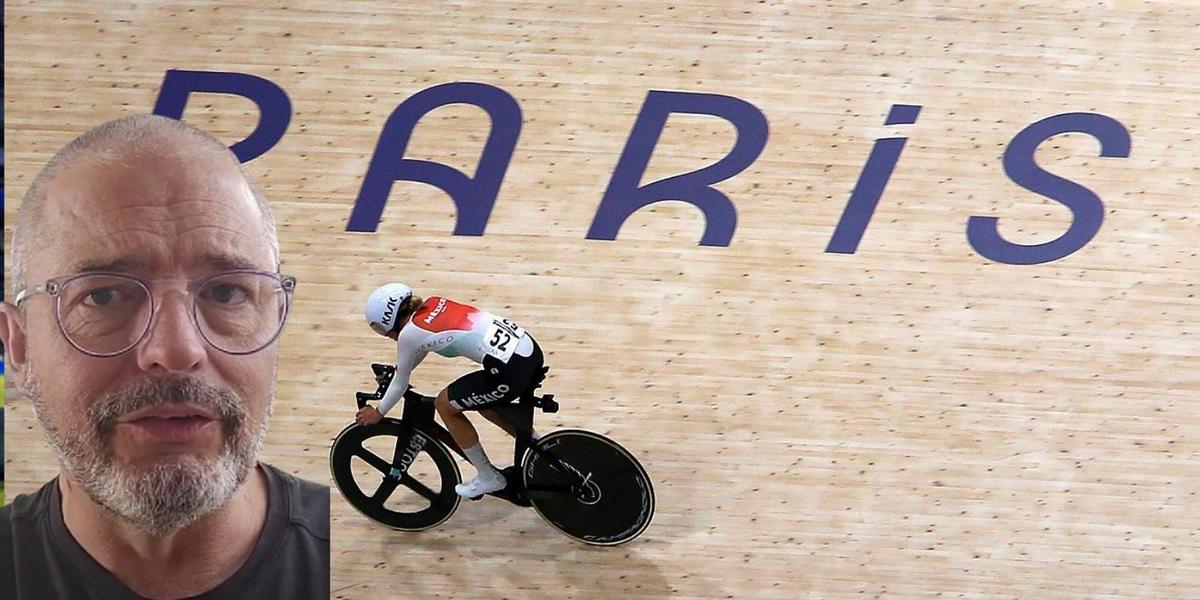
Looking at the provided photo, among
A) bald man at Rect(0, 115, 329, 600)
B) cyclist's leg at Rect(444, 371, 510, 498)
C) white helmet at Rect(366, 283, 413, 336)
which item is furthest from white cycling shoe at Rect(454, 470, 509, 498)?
bald man at Rect(0, 115, 329, 600)

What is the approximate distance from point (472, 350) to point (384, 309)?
0.30 m

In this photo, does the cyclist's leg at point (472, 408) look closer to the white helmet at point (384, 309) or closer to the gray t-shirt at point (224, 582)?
the white helmet at point (384, 309)

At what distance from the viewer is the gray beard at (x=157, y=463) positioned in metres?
2.07

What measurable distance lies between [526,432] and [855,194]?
1428 mm

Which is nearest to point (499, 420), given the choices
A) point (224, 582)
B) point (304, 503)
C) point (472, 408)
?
point (472, 408)

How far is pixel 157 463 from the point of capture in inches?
83.0

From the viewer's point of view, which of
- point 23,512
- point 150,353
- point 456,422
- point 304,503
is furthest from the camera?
point 456,422

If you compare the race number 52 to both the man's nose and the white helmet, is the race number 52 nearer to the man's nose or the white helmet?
the white helmet

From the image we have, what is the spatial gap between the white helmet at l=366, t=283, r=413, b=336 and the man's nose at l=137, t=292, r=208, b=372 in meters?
1.39

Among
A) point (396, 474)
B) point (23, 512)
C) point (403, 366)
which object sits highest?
point (23, 512)

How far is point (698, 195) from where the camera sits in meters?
3.90

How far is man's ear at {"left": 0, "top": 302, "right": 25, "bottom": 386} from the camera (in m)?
2.11

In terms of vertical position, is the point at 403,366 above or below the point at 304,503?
below

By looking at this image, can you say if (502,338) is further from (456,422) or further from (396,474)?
(396,474)
